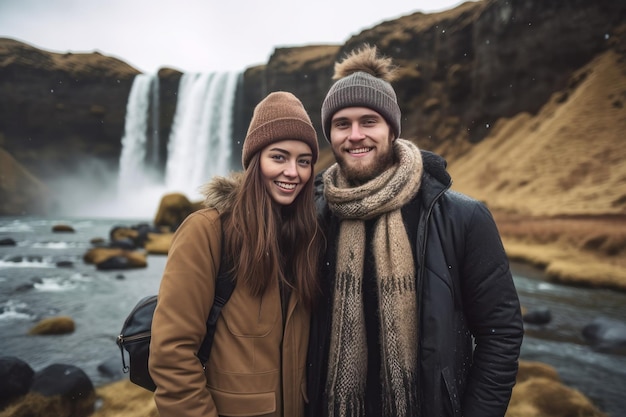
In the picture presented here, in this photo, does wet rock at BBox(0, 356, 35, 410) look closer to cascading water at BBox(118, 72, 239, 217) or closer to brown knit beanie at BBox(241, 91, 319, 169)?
brown knit beanie at BBox(241, 91, 319, 169)

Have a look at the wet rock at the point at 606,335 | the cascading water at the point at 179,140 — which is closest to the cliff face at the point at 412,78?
the cascading water at the point at 179,140

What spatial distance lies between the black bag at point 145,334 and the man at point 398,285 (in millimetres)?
612

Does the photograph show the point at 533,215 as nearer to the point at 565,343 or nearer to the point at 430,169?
the point at 565,343

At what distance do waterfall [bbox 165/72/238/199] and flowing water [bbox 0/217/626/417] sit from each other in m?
26.0

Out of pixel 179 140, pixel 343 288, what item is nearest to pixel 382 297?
pixel 343 288

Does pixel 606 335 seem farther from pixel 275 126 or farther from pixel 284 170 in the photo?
pixel 275 126

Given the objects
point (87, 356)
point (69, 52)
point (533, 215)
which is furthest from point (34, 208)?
point (533, 215)

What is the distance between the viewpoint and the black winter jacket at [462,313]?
6.08ft

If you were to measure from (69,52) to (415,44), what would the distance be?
48.2 meters

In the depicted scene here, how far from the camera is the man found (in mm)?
1896

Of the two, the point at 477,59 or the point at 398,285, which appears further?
the point at 477,59

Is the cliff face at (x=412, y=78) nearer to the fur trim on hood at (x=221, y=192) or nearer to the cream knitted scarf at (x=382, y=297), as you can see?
the cream knitted scarf at (x=382, y=297)

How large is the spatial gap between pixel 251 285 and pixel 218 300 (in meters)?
0.18

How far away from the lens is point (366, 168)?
2279 mm
